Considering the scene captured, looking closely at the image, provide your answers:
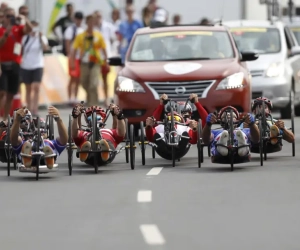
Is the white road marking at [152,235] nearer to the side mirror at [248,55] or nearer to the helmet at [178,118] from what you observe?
the helmet at [178,118]

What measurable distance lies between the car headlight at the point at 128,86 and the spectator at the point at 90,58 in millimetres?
9118

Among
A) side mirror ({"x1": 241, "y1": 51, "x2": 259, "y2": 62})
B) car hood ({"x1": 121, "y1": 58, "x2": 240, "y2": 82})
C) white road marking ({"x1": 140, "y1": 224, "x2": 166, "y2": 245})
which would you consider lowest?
white road marking ({"x1": 140, "y1": 224, "x2": 166, "y2": 245})

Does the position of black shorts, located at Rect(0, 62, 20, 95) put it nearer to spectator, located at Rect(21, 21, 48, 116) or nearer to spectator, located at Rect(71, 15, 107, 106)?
spectator, located at Rect(21, 21, 48, 116)

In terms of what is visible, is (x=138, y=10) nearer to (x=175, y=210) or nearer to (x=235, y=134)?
(x=235, y=134)

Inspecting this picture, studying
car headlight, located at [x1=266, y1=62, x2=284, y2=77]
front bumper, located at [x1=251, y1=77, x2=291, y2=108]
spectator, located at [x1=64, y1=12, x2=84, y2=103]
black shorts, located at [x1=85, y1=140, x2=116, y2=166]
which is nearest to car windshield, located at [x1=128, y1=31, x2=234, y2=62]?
front bumper, located at [x1=251, y1=77, x2=291, y2=108]

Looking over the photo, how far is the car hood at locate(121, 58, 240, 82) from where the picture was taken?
20.8 metres

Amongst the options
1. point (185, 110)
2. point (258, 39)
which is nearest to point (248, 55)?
point (258, 39)

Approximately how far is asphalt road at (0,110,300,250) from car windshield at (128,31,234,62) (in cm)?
488

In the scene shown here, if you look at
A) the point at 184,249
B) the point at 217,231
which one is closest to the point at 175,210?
the point at 217,231

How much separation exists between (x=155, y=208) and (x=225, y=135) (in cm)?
348

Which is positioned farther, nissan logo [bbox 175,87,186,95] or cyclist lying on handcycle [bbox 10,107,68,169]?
nissan logo [bbox 175,87,186,95]

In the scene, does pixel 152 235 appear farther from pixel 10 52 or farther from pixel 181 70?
pixel 10 52

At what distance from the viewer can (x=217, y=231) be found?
34.4 feet

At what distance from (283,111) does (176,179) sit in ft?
37.9
